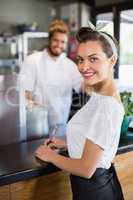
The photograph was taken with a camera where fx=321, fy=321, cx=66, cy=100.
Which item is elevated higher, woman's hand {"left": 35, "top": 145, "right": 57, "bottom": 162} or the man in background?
the man in background

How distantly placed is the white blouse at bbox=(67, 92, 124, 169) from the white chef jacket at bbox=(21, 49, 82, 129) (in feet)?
4.68

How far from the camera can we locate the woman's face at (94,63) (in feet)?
3.93

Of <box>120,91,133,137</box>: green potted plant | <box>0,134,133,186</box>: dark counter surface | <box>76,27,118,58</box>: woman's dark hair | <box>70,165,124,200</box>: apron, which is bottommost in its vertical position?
<box>70,165,124,200</box>: apron

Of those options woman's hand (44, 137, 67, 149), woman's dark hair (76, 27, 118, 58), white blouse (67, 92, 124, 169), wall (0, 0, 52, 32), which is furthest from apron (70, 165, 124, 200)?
wall (0, 0, 52, 32)

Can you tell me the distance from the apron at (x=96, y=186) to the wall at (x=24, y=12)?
3949mm

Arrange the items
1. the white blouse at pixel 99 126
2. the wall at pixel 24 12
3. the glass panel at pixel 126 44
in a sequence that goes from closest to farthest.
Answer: the white blouse at pixel 99 126 → the glass panel at pixel 126 44 → the wall at pixel 24 12

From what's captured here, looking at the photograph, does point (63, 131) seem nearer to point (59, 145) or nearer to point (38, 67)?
point (59, 145)

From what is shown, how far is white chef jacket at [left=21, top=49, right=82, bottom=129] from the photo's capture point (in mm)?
2695

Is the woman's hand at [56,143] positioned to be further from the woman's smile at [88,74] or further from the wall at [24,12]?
the wall at [24,12]

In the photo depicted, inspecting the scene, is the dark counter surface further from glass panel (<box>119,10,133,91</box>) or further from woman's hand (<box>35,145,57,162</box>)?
glass panel (<box>119,10,133,91</box>)

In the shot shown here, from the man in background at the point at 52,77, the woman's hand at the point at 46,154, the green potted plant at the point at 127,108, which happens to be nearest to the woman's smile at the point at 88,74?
the woman's hand at the point at 46,154

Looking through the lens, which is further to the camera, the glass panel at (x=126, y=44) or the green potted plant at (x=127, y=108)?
the glass panel at (x=126, y=44)

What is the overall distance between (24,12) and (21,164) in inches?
162

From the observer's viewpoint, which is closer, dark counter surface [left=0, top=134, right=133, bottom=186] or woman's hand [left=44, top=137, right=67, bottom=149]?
dark counter surface [left=0, top=134, right=133, bottom=186]
